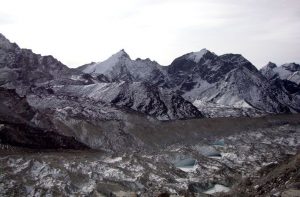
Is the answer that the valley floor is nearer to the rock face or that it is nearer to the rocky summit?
the rocky summit

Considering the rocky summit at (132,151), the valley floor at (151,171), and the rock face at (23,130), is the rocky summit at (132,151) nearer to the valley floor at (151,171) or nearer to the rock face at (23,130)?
the valley floor at (151,171)

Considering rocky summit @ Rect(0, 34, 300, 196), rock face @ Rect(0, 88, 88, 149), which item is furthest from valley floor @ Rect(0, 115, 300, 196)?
rock face @ Rect(0, 88, 88, 149)

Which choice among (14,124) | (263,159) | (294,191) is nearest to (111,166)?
(14,124)

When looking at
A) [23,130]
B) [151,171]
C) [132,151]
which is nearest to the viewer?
[151,171]

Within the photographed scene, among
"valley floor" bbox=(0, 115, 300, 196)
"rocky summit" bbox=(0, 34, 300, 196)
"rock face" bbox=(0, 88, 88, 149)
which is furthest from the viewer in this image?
"rock face" bbox=(0, 88, 88, 149)

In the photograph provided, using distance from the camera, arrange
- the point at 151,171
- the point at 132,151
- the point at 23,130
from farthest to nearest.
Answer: the point at 132,151 → the point at 23,130 → the point at 151,171

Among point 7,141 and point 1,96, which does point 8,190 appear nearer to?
point 7,141

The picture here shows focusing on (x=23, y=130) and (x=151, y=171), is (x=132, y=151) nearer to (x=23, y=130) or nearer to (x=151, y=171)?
(x=23, y=130)

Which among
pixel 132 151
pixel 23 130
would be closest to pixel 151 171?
pixel 132 151
